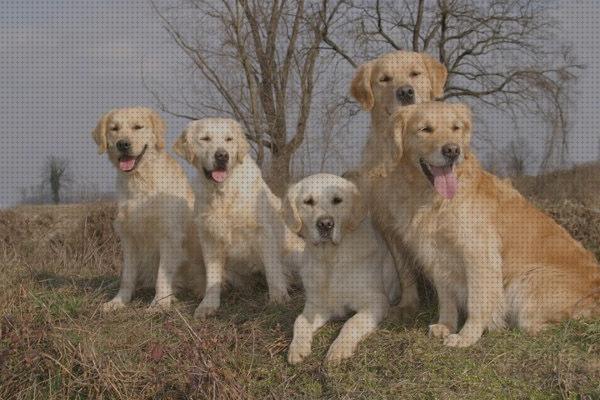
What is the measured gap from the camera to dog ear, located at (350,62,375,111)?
467cm

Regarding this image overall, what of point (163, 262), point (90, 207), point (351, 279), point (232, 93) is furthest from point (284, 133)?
point (351, 279)

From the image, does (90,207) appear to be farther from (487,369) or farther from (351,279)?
(487,369)

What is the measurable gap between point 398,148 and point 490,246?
735 millimetres

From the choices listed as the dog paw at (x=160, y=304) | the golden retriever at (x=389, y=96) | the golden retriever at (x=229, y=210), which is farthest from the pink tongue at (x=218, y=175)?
the dog paw at (x=160, y=304)

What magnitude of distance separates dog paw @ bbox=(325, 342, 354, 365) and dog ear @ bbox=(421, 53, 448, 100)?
1780mm

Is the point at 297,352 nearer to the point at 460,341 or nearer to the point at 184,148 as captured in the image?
the point at 460,341

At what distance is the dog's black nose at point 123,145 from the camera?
523 centimetres

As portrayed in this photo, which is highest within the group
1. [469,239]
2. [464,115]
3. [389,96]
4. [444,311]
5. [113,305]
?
[389,96]

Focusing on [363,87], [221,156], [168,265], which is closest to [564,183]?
[363,87]

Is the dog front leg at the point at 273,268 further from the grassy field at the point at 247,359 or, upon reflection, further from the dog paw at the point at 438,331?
the dog paw at the point at 438,331

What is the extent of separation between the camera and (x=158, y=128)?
17.6ft

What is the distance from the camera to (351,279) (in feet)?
13.8

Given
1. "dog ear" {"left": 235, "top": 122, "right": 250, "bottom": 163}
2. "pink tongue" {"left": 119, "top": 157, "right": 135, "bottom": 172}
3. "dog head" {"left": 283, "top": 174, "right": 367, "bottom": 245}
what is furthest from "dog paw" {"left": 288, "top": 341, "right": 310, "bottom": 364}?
"pink tongue" {"left": 119, "top": 157, "right": 135, "bottom": 172}

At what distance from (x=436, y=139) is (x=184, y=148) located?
1.91 meters
